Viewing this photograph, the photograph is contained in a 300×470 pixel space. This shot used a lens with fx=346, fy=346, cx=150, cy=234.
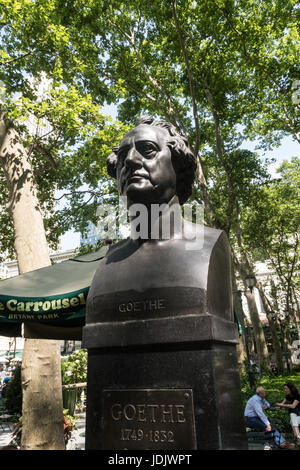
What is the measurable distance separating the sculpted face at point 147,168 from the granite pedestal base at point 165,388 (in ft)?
3.10

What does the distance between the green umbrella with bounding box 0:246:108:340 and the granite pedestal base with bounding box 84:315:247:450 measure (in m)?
1.07

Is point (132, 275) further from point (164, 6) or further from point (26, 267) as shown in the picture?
point (164, 6)

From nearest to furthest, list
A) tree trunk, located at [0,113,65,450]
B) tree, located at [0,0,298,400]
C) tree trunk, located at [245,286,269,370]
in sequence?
tree trunk, located at [0,113,65,450]
tree, located at [0,0,298,400]
tree trunk, located at [245,286,269,370]

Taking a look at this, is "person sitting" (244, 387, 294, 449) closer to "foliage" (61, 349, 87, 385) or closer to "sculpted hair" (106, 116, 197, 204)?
"sculpted hair" (106, 116, 197, 204)

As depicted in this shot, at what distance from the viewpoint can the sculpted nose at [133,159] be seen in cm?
256

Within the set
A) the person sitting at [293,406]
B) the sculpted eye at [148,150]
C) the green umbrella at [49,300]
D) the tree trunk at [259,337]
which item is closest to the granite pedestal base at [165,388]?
the green umbrella at [49,300]

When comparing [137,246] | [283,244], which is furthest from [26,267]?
[283,244]

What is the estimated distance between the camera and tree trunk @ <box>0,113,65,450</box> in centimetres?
472

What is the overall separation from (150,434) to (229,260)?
1.38 meters

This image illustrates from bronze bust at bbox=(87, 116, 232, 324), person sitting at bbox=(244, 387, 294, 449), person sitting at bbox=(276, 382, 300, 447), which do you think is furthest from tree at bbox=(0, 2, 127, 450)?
person sitting at bbox=(276, 382, 300, 447)

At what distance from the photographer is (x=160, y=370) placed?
2107mm

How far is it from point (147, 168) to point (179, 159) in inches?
16.5

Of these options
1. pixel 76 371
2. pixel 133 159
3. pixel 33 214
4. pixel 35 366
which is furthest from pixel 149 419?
pixel 76 371
